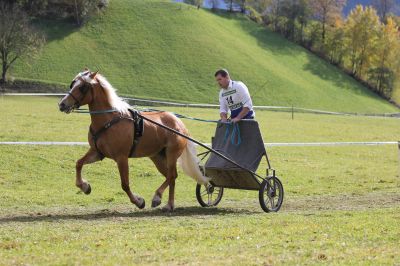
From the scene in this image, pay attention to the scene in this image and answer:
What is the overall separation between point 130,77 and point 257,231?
67.8 meters

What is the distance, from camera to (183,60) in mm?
82875

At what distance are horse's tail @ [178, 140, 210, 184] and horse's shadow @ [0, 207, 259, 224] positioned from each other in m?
0.64

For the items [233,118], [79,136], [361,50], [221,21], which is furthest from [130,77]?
[233,118]

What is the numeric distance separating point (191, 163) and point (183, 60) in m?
70.8

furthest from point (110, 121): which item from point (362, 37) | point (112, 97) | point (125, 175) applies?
point (362, 37)

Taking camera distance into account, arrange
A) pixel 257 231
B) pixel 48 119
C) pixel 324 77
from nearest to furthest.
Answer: pixel 257 231
pixel 48 119
pixel 324 77

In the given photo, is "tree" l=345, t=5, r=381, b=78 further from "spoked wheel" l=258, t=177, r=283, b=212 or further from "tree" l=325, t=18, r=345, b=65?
"spoked wheel" l=258, t=177, r=283, b=212

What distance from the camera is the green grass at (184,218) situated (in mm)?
7578

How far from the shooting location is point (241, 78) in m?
80.9

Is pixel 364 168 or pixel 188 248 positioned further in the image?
pixel 364 168

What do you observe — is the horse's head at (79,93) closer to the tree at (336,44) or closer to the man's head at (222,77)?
the man's head at (222,77)

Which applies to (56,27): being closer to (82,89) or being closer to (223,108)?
(223,108)

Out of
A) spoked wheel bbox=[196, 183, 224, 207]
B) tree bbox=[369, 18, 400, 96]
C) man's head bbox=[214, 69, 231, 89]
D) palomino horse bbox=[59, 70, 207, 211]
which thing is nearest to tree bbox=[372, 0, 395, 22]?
tree bbox=[369, 18, 400, 96]

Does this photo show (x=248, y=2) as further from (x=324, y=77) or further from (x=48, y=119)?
(x=48, y=119)
